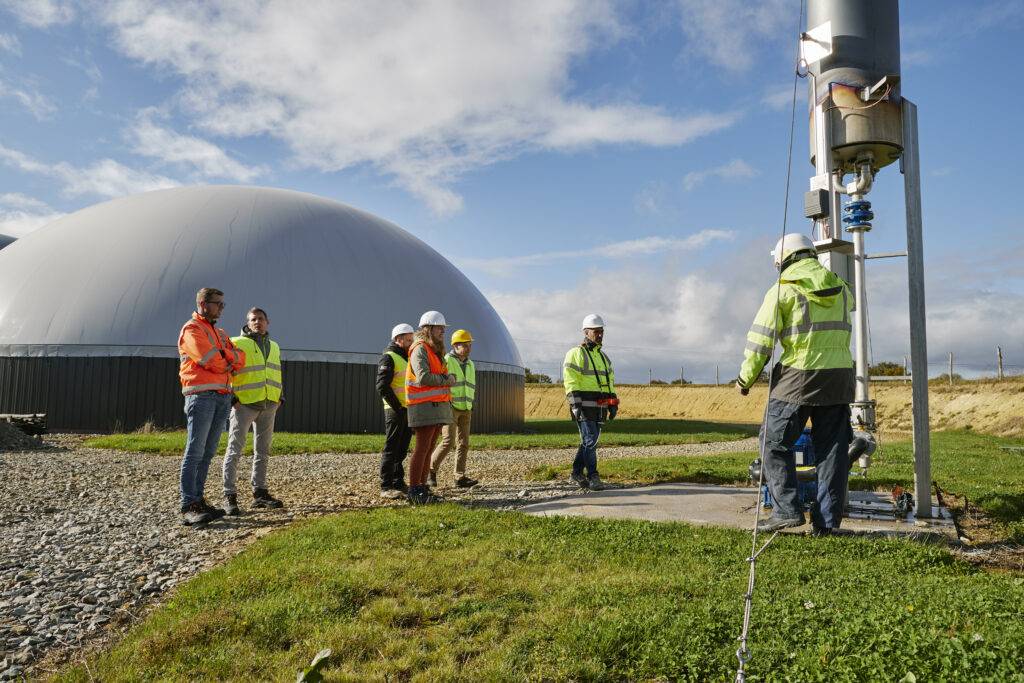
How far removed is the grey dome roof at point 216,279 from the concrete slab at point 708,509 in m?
15.6

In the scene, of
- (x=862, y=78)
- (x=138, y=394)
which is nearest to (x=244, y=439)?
(x=862, y=78)

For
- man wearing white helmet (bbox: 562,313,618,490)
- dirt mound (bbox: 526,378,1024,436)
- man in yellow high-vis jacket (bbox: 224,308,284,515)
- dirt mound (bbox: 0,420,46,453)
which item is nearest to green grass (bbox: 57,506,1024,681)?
man in yellow high-vis jacket (bbox: 224,308,284,515)

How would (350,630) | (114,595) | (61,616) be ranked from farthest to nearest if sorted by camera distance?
(114,595) < (61,616) < (350,630)

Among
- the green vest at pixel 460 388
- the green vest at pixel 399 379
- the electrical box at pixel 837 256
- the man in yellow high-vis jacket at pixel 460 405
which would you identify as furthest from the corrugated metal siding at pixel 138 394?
the electrical box at pixel 837 256

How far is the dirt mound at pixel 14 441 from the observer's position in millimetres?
14570

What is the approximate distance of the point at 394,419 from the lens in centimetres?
812

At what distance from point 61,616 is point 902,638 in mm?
4888

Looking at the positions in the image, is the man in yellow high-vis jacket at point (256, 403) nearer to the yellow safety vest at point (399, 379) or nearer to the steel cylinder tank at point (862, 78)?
the yellow safety vest at point (399, 379)

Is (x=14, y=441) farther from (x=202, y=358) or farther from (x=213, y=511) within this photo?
(x=202, y=358)

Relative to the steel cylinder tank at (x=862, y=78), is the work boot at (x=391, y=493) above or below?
below

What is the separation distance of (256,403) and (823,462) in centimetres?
583

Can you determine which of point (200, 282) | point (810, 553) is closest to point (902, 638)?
point (810, 553)

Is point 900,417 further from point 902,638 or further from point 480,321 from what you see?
point 902,638

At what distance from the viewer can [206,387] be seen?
7.00 meters
